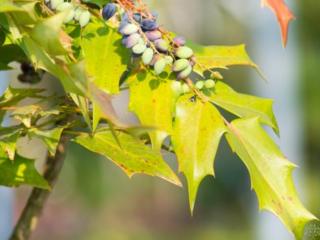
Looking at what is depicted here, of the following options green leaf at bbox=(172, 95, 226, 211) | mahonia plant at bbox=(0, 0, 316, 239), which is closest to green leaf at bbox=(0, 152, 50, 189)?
mahonia plant at bbox=(0, 0, 316, 239)

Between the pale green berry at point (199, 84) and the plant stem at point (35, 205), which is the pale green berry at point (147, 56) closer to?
the pale green berry at point (199, 84)

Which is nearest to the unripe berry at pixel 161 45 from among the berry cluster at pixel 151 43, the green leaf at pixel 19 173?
the berry cluster at pixel 151 43

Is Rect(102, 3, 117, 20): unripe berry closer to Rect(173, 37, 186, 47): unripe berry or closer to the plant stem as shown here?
Rect(173, 37, 186, 47): unripe berry

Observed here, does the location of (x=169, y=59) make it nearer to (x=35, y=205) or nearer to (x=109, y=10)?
(x=109, y=10)

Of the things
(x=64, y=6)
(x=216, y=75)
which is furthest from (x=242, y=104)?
(x=64, y=6)

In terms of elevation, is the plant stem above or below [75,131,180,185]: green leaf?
below

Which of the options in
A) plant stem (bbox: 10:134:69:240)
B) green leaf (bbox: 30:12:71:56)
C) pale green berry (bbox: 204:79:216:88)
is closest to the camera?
green leaf (bbox: 30:12:71:56)
